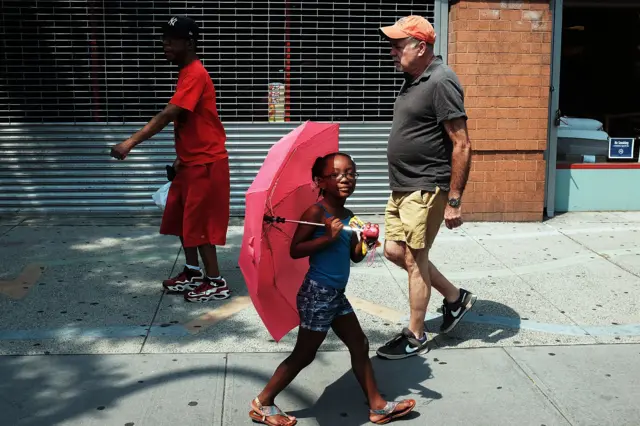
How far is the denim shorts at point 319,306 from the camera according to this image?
3791mm

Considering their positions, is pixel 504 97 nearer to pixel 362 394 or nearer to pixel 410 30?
pixel 410 30

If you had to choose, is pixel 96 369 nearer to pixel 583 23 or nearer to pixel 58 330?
pixel 58 330

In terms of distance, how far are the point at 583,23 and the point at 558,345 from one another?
16.7 ft

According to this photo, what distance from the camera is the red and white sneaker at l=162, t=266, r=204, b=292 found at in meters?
5.89

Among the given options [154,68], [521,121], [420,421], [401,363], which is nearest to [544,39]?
[521,121]

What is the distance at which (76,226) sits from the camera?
805cm

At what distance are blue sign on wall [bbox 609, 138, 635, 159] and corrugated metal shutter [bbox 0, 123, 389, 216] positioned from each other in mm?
3006

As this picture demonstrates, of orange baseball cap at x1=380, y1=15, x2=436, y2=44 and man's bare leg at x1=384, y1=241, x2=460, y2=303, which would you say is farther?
man's bare leg at x1=384, y1=241, x2=460, y2=303

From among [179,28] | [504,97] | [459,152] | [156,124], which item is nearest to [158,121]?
[156,124]

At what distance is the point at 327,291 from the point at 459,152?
1.20m

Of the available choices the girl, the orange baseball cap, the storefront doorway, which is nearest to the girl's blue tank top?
the girl

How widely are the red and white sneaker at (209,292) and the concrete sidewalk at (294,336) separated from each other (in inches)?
3.2

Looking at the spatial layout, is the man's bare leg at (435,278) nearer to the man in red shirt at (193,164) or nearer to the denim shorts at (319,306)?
the denim shorts at (319,306)

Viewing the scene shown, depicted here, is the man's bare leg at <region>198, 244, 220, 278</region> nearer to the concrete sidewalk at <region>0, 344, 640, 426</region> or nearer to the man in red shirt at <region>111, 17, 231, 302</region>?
the man in red shirt at <region>111, 17, 231, 302</region>
